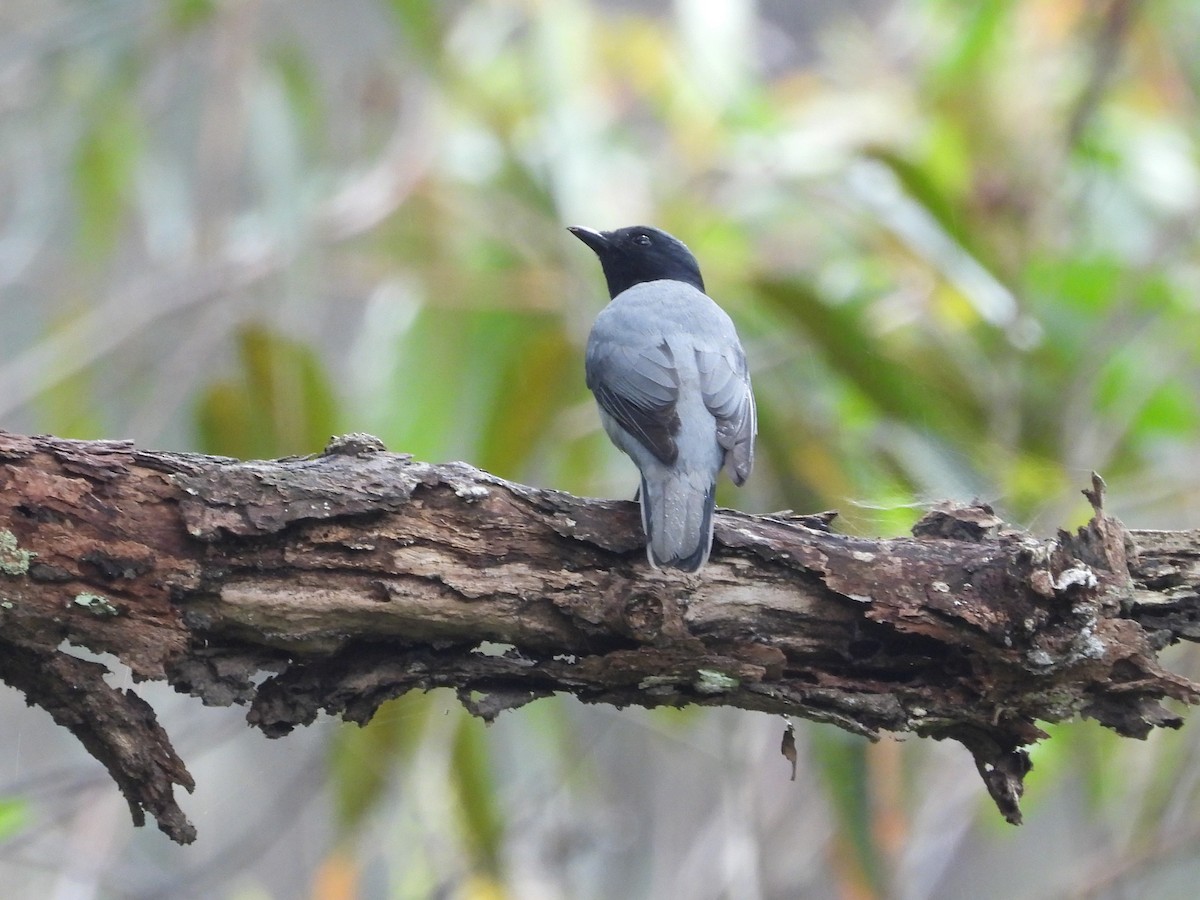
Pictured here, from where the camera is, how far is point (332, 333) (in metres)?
14.5

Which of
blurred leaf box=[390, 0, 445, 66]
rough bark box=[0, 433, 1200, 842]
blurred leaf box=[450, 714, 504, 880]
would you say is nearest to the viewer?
rough bark box=[0, 433, 1200, 842]

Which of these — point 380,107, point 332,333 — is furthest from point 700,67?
point 332,333

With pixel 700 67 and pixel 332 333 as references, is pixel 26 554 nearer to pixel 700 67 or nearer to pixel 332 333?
pixel 700 67

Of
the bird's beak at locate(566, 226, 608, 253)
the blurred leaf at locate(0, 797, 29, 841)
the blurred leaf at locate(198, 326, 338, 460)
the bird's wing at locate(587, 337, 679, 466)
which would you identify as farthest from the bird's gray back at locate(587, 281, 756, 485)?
the blurred leaf at locate(0, 797, 29, 841)

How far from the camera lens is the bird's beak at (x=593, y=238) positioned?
5.28 meters

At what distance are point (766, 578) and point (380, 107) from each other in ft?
21.5

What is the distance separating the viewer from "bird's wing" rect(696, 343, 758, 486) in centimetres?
367

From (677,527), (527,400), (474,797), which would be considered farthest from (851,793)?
(677,527)

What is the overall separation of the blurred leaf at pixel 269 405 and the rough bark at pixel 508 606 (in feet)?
10.5

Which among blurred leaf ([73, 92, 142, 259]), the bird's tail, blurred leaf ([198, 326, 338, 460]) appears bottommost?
the bird's tail

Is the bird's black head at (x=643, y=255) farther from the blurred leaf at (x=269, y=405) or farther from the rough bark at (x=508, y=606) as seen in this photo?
the rough bark at (x=508, y=606)

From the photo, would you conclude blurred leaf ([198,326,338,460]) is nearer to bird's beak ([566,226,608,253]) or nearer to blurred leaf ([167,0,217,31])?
bird's beak ([566,226,608,253])

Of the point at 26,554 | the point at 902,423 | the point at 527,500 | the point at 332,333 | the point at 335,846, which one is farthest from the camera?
the point at 332,333

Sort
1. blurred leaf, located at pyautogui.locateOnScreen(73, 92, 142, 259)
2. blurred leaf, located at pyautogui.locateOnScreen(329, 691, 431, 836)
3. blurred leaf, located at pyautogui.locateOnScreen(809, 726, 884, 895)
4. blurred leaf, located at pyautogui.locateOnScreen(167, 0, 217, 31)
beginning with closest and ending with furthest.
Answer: blurred leaf, located at pyautogui.locateOnScreen(809, 726, 884, 895) < blurred leaf, located at pyautogui.locateOnScreen(329, 691, 431, 836) < blurred leaf, located at pyautogui.locateOnScreen(167, 0, 217, 31) < blurred leaf, located at pyautogui.locateOnScreen(73, 92, 142, 259)
